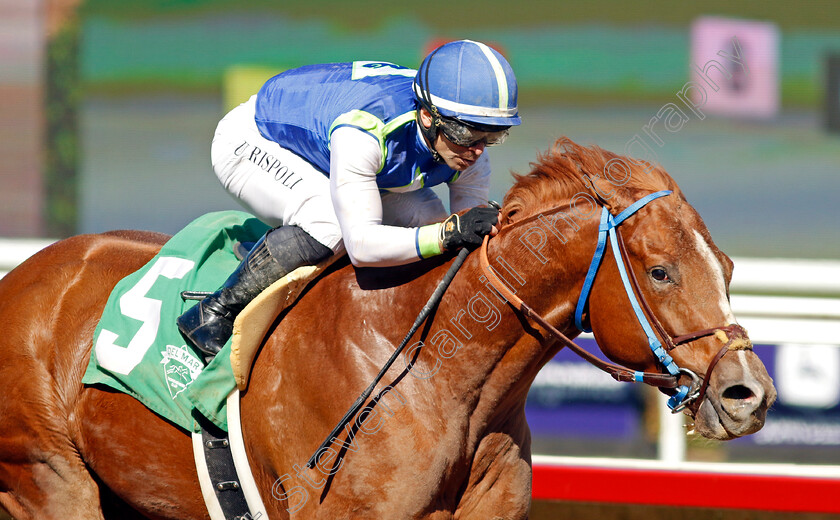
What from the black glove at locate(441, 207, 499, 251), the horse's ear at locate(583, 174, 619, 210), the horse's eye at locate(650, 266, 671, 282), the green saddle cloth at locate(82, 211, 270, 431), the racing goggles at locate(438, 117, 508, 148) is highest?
the racing goggles at locate(438, 117, 508, 148)

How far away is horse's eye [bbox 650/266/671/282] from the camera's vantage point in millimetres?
2223

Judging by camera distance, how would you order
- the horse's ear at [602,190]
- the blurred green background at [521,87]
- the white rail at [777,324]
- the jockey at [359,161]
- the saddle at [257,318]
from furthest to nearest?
the blurred green background at [521,87]
the white rail at [777,324]
the saddle at [257,318]
the jockey at [359,161]
the horse's ear at [602,190]

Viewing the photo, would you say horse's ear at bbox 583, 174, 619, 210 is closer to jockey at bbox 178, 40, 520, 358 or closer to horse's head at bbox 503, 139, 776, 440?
horse's head at bbox 503, 139, 776, 440

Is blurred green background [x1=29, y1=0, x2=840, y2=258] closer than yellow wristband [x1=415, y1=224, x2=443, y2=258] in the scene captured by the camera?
No

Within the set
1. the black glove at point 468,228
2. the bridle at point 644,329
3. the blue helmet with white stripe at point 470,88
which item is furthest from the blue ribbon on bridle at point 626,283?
the blue helmet with white stripe at point 470,88

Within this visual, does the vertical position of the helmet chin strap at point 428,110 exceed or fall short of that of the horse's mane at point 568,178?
it exceeds it

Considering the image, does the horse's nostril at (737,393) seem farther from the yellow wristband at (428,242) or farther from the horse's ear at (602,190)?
the yellow wristband at (428,242)

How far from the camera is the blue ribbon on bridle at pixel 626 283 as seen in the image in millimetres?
2211

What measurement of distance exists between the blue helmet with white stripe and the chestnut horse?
20 centimetres

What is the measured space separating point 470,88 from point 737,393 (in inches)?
41.8

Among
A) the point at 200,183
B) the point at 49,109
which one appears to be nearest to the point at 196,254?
the point at 49,109

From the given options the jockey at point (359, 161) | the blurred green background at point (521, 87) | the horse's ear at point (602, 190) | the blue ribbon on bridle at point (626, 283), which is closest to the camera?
the blue ribbon on bridle at point (626, 283)

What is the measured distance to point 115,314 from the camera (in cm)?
297

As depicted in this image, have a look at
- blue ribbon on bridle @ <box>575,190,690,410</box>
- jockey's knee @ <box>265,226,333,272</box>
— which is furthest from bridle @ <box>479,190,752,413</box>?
jockey's knee @ <box>265,226,333,272</box>
